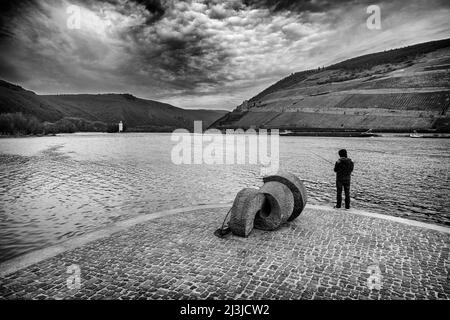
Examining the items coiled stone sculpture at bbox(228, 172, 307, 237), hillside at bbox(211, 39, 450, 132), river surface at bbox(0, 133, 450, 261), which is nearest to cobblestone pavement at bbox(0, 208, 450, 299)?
coiled stone sculpture at bbox(228, 172, 307, 237)

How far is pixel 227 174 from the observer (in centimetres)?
2006

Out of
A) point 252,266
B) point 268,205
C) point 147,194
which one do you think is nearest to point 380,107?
point 147,194

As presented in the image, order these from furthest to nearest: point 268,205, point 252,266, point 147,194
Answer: point 147,194 < point 268,205 < point 252,266

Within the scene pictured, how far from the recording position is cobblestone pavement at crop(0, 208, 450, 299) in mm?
5004

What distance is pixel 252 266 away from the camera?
5.95 metres

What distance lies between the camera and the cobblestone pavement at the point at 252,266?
5004mm

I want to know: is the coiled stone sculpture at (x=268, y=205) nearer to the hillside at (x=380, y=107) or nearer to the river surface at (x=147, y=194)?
the river surface at (x=147, y=194)

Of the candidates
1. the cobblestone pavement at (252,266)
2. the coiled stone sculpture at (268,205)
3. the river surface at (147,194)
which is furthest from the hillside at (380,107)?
the cobblestone pavement at (252,266)

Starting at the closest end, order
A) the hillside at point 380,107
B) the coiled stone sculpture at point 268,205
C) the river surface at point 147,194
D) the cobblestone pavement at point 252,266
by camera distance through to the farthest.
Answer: the cobblestone pavement at point 252,266
the coiled stone sculpture at point 268,205
the river surface at point 147,194
the hillside at point 380,107

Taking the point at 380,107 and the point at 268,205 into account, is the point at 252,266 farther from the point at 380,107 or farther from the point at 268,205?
the point at 380,107

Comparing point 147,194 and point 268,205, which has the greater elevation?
point 268,205

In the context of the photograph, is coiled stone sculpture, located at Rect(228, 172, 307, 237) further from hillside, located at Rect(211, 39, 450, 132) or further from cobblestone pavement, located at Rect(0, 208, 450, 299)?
hillside, located at Rect(211, 39, 450, 132)
